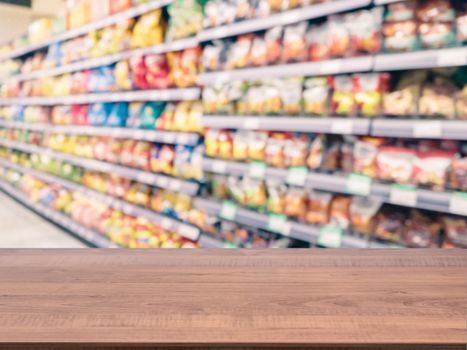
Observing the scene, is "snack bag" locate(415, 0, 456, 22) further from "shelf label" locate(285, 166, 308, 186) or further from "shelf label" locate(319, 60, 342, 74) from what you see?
"shelf label" locate(285, 166, 308, 186)

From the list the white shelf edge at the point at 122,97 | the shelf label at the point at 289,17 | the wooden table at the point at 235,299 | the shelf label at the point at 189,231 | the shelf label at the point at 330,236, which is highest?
the shelf label at the point at 289,17

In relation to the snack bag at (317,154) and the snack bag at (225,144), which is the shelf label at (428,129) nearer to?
the snack bag at (317,154)

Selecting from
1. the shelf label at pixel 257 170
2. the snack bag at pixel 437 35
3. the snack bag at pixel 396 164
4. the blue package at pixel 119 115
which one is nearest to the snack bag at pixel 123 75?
the blue package at pixel 119 115

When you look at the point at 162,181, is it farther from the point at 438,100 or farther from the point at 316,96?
the point at 438,100

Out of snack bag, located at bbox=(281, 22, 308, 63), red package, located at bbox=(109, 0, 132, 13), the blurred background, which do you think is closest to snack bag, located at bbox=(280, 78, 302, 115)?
the blurred background

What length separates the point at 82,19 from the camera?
192 inches

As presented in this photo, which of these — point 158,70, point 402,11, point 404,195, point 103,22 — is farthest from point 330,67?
point 103,22

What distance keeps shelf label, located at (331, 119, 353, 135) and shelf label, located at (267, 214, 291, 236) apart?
628 millimetres

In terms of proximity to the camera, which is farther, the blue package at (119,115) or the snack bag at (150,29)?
the blue package at (119,115)

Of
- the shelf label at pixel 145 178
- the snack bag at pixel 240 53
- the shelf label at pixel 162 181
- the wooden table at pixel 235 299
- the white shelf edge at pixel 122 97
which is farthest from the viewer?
the shelf label at pixel 145 178

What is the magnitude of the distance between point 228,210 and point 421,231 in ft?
4.02

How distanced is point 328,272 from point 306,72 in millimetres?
1707

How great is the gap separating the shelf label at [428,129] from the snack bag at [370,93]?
0.29 meters

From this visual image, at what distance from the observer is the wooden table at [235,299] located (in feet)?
2.57
